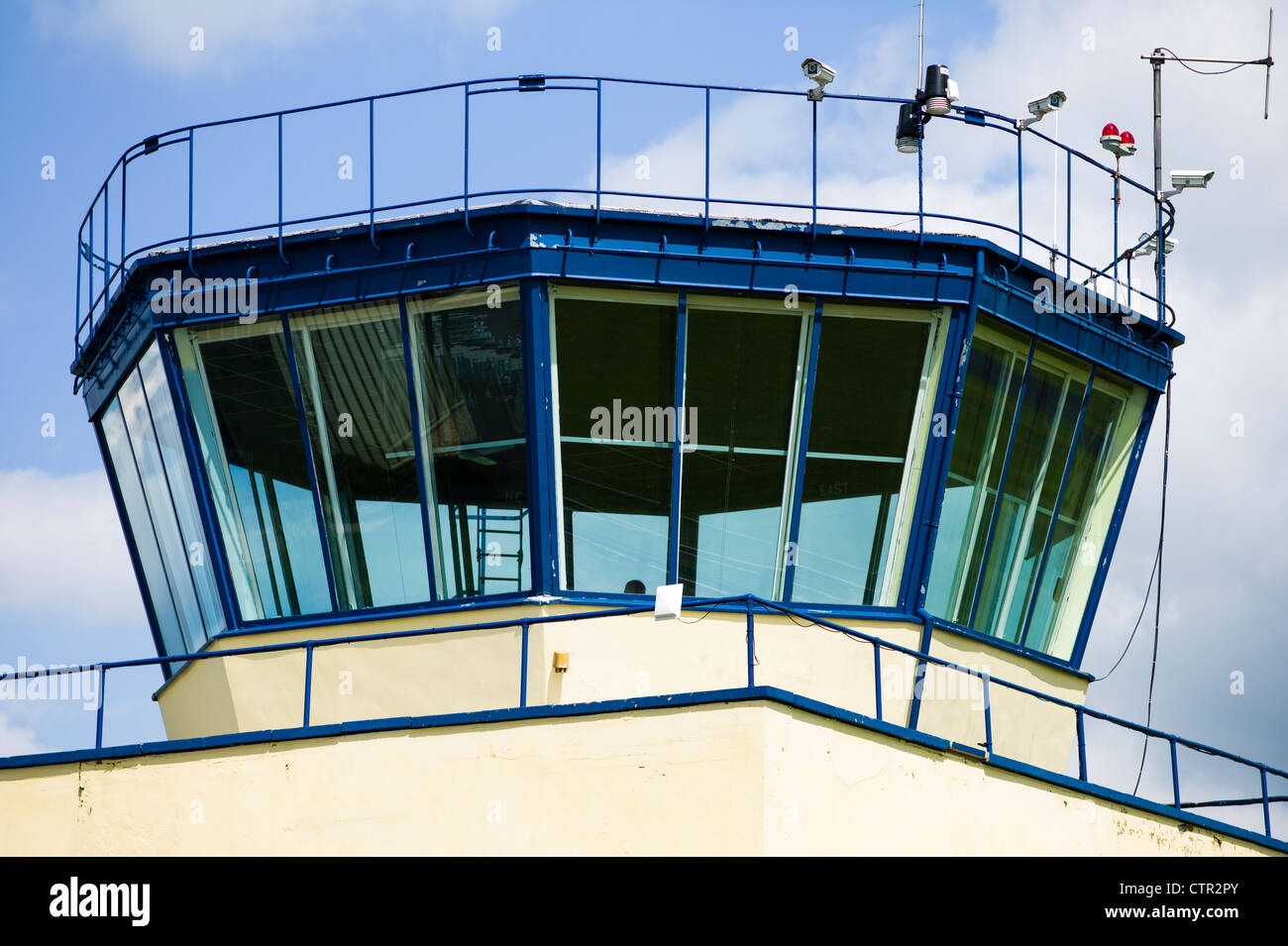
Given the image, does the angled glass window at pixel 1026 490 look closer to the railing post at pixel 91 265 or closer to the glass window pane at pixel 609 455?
the glass window pane at pixel 609 455

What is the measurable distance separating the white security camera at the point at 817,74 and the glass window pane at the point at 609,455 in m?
2.60

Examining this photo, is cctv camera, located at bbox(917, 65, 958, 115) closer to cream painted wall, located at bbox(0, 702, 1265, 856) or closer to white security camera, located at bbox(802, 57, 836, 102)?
white security camera, located at bbox(802, 57, 836, 102)

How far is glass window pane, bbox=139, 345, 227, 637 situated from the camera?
17.1 metres

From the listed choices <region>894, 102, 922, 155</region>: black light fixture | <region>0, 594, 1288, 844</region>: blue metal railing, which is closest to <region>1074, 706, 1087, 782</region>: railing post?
<region>0, 594, 1288, 844</region>: blue metal railing

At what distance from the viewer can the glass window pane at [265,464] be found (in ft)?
54.6

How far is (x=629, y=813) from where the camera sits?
13195mm

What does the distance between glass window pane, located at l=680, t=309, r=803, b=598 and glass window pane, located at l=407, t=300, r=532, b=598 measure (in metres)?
1.52

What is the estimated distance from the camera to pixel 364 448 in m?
16.4

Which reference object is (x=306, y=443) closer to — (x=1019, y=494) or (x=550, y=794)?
(x=550, y=794)

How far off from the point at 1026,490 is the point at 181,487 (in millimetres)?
8195

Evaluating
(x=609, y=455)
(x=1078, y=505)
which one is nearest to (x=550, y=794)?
(x=609, y=455)

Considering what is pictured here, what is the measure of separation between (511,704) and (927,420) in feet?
15.1

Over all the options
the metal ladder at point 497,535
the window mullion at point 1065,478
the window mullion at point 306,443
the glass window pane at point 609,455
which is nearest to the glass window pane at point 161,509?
the window mullion at point 306,443
